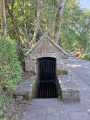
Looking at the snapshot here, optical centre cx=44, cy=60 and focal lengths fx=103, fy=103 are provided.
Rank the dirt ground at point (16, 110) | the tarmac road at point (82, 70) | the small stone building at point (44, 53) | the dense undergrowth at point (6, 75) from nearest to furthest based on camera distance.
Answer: the dirt ground at point (16, 110), the dense undergrowth at point (6, 75), the small stone building at point (44, 53), the tarmac road at point (82, 70)

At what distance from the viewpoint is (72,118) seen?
309 centimetres

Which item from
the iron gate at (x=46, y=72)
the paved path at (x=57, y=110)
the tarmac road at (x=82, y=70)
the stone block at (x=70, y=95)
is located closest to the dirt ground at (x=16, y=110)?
the paved path at (x=57, y=110)

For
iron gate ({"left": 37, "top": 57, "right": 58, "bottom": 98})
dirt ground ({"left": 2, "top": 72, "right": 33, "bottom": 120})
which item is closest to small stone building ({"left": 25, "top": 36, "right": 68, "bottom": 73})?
iron gate ({"left": 37, "top": 57, "right": 58, "bottom": 98})

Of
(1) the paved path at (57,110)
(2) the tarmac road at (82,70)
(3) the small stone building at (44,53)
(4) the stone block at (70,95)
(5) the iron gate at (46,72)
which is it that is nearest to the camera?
(1) the paved path at (57,110)

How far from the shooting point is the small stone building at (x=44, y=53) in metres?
→ 6.27

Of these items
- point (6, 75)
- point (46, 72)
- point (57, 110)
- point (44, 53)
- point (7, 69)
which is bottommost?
point (57, 110)

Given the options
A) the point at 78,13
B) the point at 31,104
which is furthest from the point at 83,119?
the point at 78,13

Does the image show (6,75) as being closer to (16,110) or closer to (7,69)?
(7,69)

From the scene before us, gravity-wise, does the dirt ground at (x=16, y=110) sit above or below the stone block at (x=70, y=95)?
below

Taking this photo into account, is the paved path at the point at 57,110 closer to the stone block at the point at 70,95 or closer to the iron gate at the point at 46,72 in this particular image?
the stone block at the point at 70,95

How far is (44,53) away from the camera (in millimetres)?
6285

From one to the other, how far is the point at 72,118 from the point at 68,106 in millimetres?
707

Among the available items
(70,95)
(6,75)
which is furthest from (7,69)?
(70,95)

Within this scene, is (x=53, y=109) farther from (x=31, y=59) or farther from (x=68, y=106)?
(x=31, y=59)
